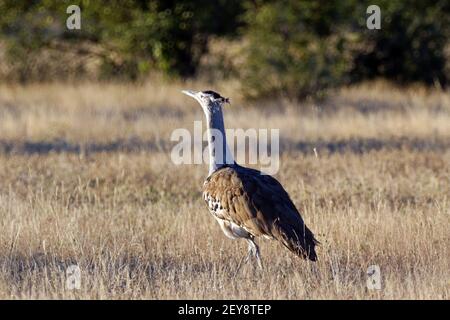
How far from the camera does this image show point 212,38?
19.8m

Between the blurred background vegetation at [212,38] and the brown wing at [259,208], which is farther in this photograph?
the blurred background vegetation at [212,38]

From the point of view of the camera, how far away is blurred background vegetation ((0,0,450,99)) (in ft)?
58.1

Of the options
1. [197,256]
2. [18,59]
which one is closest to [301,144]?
[197,256]

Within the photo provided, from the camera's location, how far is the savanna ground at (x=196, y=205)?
21.2ft

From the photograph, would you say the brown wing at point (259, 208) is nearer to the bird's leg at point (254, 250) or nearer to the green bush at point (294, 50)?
the bird's leg at point (254, 250)

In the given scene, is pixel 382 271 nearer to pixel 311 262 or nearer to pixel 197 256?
pixel 311 262

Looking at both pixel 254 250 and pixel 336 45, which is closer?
pixel 254 250


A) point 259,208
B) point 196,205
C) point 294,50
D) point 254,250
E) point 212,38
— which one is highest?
point 212,38

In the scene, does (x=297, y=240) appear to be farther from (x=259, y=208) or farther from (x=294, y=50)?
(x=294, y=50)

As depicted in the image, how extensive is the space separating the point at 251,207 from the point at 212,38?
1342 centimetres

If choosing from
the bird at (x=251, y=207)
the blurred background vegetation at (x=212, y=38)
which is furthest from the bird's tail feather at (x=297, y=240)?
the blurred background vegetation at (x=212, y=38)

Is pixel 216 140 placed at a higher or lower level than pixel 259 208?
higher

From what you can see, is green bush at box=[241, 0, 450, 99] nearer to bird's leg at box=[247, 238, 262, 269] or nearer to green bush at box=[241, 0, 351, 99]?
green bush at box=[241, 0, 351, 99]

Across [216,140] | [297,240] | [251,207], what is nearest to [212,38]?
[216,140]
